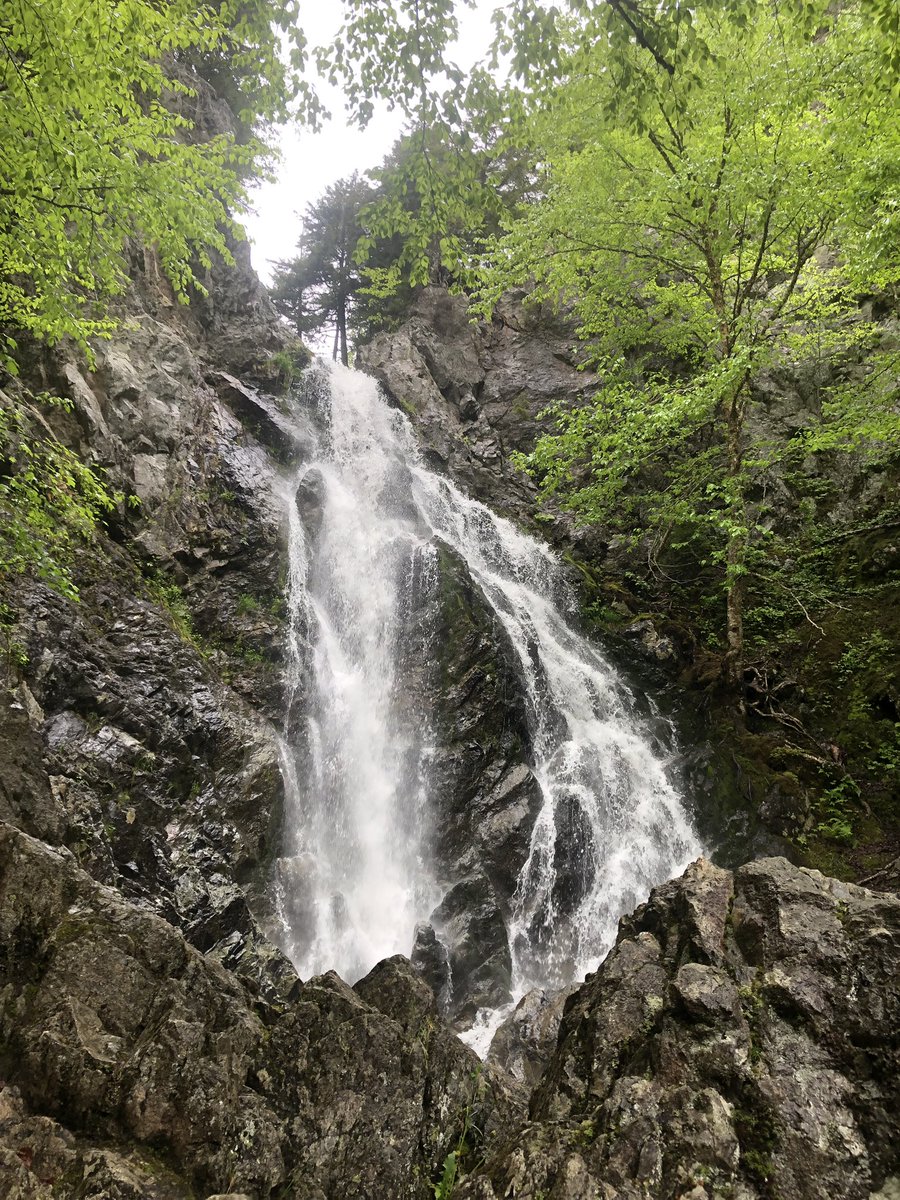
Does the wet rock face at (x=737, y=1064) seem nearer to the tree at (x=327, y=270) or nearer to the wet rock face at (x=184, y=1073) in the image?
the wet rock face at (x=184, y=1073)

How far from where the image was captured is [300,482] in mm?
15797

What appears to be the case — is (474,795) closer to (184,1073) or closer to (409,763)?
(409,763)

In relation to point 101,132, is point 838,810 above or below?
below

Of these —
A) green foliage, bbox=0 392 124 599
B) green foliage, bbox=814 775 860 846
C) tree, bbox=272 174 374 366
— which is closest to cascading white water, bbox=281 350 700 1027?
green foliage, bbox=814 775 860 846

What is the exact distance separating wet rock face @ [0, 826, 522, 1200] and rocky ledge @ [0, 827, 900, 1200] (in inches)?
0.5

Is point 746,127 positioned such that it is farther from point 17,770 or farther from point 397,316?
point 397,316

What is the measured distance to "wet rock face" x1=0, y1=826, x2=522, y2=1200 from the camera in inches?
119

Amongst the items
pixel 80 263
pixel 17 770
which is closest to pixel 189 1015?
pixel 17 770

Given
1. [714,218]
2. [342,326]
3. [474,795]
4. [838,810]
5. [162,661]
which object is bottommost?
[838,810]

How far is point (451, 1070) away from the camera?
4.31 m

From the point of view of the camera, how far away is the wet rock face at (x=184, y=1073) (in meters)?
3.02

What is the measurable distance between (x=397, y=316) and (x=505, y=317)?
4958 mm

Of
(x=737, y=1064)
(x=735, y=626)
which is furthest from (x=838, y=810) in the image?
(x=737, y=1064)

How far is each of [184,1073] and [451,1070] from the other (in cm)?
194
